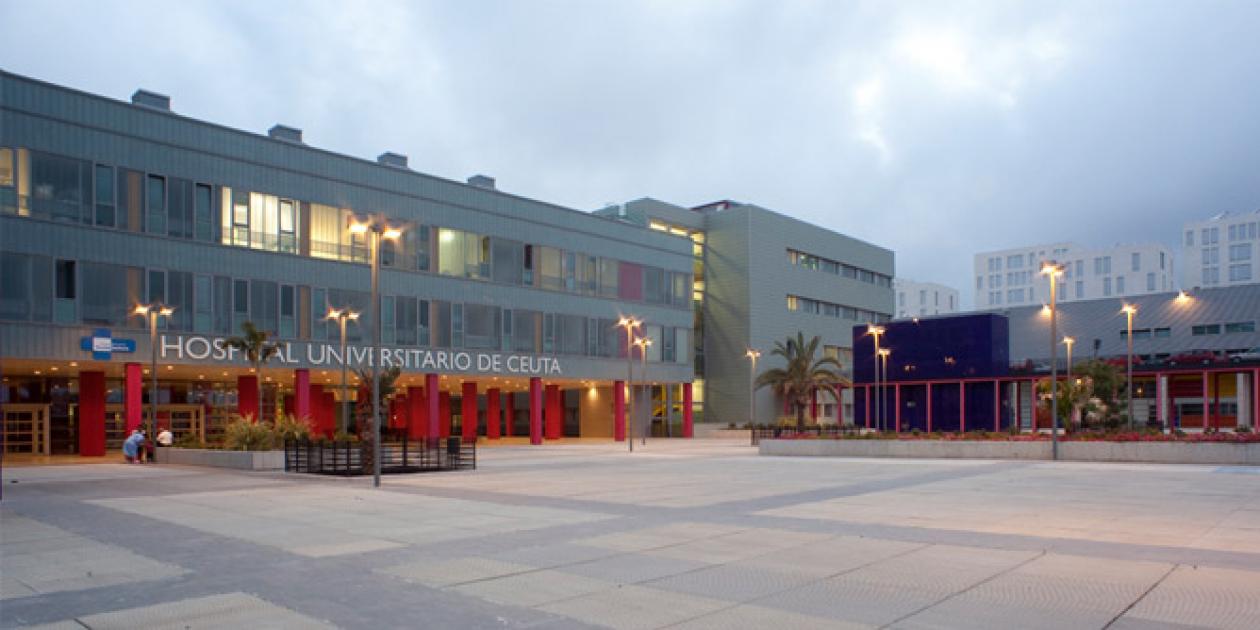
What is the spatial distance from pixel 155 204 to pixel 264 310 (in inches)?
267

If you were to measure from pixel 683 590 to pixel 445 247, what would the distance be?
45313 mm

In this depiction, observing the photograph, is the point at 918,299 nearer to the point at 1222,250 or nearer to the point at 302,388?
the point at 1222,250

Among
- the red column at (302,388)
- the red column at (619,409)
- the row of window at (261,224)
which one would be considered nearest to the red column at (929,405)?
the red column at (619,409)

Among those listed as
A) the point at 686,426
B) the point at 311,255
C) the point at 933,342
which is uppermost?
the point at 311,255

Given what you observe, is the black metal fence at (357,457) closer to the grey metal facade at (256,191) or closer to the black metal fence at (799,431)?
the grey metal facade at (256,191)

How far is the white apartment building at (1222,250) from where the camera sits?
127 meters

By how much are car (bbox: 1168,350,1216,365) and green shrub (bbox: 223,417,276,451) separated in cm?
5174

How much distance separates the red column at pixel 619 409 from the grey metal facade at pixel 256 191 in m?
0.92

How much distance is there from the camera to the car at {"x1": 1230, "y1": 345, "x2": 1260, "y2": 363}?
52875 mm

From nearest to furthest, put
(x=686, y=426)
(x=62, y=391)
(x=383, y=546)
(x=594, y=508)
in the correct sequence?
(x=383, y=546) → (x=594, y=508) → (x=62, y=391) → (x=686, y=426)

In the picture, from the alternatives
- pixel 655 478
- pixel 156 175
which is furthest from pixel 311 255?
pixel 655 478

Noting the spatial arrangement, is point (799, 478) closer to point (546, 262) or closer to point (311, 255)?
point (311, 255)

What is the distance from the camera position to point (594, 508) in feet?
58.6

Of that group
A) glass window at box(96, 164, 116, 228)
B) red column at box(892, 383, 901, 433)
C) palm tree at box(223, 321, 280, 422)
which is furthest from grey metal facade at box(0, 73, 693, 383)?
red column at box(892, 383, 901, 433)
